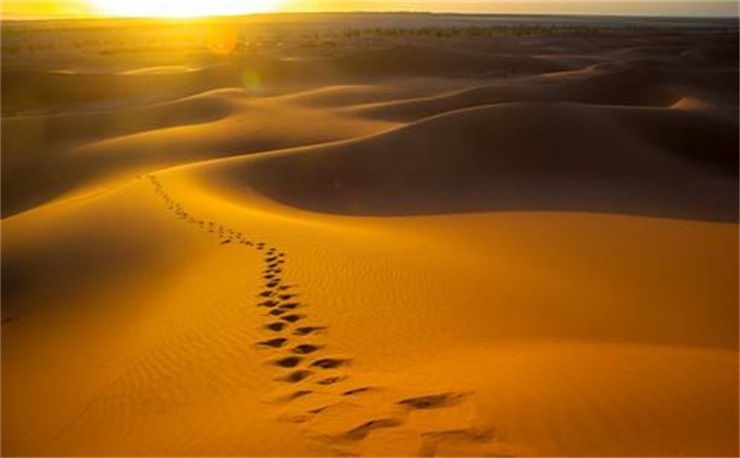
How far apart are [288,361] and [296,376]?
0.28 metres

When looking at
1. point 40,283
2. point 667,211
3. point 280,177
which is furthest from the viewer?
point 280,177

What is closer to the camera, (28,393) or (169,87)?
(28,393)

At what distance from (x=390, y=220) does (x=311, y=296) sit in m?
4.21

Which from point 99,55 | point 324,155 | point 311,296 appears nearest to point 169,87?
point 99,55

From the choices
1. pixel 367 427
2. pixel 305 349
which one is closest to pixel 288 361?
pixel 305 349

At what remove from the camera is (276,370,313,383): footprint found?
4.69 m

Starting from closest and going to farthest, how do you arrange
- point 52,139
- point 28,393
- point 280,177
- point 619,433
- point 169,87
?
point 619,433
point 28,393
point 280,177
point 52,139
point 169,87

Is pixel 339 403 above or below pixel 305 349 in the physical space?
below

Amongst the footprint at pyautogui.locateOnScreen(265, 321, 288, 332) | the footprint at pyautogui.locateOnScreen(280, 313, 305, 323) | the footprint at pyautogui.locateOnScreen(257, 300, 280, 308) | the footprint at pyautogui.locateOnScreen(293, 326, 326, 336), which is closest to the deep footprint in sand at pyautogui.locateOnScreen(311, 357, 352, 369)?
the footprint at pyautogui.locateOnScreen(293, 326, 326, 336)

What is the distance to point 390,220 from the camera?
10352mm

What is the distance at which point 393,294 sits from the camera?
6461 millimetres

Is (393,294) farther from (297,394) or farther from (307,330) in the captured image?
(297,394)

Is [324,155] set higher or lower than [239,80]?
lower

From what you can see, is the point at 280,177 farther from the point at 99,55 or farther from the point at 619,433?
the point at 99,55
